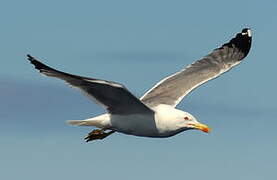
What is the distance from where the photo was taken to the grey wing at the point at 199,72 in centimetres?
2625

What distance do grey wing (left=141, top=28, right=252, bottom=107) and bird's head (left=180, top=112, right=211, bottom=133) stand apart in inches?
69.7

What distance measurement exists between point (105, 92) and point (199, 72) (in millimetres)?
7353

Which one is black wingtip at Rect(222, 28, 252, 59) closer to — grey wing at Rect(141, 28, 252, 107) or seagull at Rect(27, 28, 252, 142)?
grey wing at Rect(141, 28, 252, 107)

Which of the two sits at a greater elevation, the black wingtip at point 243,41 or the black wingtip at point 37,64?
the black wingtip at point 243,41

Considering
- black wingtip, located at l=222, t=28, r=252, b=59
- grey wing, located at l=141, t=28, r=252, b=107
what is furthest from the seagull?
black wingtip, located at l=222, t=28, r=252, b=59

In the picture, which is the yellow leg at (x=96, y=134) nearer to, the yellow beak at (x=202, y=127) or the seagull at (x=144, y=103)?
the seagull at (x=144, y=103)

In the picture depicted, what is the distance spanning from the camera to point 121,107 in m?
22.9

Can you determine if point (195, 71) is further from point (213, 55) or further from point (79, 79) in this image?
point (79, 79)

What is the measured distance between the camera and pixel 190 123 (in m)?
23.5

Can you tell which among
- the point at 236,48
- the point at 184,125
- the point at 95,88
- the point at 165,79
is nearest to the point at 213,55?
the point at 236,48

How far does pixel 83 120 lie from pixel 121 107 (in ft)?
4.83

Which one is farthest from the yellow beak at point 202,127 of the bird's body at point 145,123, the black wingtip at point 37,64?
the black wingtip at point 37,64

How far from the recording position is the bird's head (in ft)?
76.8

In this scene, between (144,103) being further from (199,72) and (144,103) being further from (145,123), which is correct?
(199,72)
